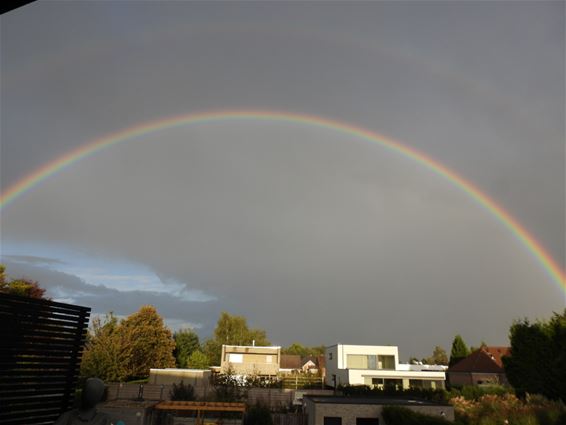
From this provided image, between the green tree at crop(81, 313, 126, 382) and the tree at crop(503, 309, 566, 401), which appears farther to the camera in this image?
the green tree at crop(81, 313, 126, 382)

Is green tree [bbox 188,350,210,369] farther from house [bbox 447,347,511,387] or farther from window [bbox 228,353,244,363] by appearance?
house [bbox 447,347,511,387]

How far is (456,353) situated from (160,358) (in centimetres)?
4479

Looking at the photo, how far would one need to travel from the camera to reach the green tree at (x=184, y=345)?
217ft

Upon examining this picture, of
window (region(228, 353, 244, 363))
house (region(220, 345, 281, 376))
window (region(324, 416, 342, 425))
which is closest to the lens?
window (region(324, 416, 342, 425))

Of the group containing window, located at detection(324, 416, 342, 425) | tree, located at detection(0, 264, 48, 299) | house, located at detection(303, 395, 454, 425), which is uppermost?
tree, located at detection(0, 264, 48, 299)

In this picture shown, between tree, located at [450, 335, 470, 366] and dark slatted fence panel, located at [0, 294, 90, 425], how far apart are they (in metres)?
65.4

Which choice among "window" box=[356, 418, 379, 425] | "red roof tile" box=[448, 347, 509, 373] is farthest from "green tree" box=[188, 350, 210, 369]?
"window" box=[356, 418, 379, 425]

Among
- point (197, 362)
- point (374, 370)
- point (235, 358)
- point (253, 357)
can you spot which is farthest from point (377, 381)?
point (197, 362)

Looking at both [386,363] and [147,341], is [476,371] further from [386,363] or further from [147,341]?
[147,341]

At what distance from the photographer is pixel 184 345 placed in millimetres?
72312

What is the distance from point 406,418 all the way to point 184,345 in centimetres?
6249

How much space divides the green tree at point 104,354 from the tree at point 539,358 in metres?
31.1

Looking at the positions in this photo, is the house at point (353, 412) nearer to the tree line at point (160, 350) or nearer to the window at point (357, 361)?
the tree line at point (160, 350)

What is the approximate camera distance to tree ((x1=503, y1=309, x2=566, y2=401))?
23.5 m
